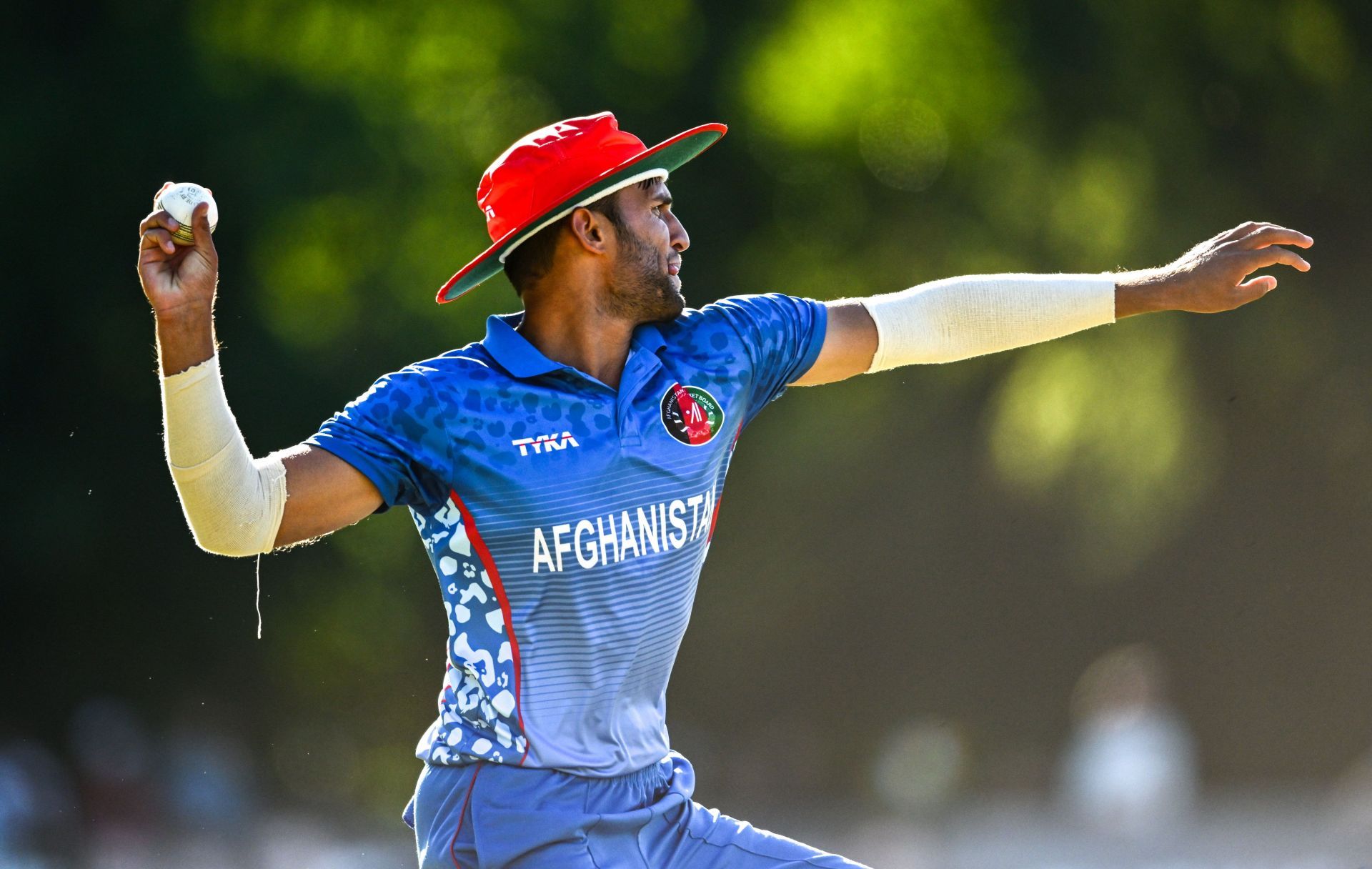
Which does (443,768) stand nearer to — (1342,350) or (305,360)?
(305,360)

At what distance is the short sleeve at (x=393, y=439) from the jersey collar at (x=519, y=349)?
0.15 meters

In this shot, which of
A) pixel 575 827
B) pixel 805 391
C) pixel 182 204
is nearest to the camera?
pixel 182 204

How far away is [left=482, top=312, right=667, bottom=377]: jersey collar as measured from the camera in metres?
2.42

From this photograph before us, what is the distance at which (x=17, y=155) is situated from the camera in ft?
14.3

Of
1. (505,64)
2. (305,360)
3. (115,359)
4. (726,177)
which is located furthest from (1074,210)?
(115,359)

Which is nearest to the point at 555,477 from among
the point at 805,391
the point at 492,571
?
the point at 492,571

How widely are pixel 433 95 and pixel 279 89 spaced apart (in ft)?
1.42

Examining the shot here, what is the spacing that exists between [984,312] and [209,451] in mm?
1376

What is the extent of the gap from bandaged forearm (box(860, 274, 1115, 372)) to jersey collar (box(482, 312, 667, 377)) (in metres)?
0.46

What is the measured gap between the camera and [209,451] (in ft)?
6.93

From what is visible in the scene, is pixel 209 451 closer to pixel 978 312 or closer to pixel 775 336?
pixel 775 336

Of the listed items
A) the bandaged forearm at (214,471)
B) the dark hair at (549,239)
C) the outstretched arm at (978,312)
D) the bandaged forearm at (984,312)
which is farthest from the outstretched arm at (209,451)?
the bandaged forearm at (984,312)

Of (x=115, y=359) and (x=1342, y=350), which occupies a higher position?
(x=1342, y=350)

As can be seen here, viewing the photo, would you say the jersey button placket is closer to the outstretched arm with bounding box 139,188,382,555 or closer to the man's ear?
the man's ear
